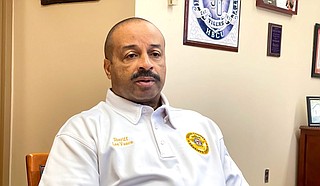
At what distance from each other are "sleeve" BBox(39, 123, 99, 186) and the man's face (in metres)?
0.30

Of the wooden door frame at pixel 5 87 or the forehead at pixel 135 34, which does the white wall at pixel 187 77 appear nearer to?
the wooden door frame at pixel 5 87

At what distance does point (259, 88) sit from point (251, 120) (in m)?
→ 0.23

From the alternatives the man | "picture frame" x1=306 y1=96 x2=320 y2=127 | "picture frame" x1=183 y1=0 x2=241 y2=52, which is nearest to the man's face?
the man

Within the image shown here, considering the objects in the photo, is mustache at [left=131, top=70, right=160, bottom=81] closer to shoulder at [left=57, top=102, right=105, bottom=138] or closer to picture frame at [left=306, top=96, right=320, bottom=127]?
shoulder at [left=57, top=102, right=105, bottom=138]

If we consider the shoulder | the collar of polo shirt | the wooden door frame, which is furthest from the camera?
the wooden door frame

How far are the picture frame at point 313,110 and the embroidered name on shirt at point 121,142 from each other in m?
2.08

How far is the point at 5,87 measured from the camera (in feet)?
8.49

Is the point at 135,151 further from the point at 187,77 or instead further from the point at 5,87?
the point at 5,87

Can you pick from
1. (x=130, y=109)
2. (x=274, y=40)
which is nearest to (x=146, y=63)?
(x=130, y=109)

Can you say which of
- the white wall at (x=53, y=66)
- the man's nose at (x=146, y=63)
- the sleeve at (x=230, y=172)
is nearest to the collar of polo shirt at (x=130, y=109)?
the man's nose at (x=146, y=63)

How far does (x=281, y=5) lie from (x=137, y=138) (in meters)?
1.96

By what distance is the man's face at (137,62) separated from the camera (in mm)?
1562

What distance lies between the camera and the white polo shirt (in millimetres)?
1345

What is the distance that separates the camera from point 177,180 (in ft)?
4.68
